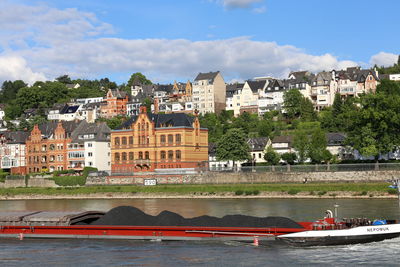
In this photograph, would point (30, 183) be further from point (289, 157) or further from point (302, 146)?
point (302, 146)

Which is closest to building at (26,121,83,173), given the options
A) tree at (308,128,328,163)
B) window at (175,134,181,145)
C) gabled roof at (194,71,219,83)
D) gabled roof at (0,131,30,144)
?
gabled roof at (0,131,30,144)

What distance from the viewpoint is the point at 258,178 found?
310ft

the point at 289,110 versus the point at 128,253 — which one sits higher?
the point at 289,110

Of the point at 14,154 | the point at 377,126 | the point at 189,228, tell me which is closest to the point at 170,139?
the point at 377,126

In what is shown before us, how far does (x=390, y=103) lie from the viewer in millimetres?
94562

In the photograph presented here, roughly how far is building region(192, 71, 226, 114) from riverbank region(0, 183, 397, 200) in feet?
284

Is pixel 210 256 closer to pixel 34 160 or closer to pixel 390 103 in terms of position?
pixel 390 103

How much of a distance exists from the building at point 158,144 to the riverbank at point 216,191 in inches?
615

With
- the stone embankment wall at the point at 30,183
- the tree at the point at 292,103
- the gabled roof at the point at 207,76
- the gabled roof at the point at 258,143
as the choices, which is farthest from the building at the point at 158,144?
the gabled roof at the point at 207,76

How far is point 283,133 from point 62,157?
163ft

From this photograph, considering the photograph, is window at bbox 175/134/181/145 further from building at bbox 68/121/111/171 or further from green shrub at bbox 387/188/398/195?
green shrub at bbox 387/188/398/195

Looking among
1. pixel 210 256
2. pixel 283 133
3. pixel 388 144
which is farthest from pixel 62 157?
pixel 210 256

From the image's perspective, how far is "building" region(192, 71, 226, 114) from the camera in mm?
184250

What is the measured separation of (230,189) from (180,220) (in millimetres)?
46968
